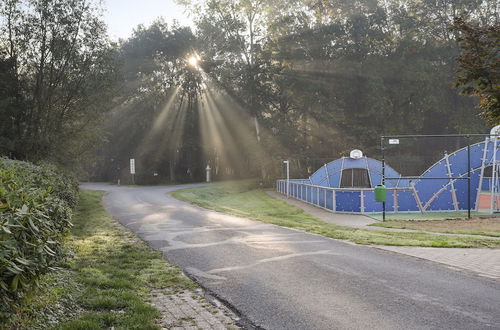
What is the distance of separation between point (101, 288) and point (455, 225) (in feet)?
44.0

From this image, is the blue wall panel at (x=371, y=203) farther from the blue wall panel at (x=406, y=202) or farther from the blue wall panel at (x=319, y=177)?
the blue wall panel at (x=319, y=177)

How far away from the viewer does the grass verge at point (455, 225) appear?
1434cm

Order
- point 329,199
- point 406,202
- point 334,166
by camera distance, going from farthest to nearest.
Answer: point 334,166 → point 329,199 → point 406,202

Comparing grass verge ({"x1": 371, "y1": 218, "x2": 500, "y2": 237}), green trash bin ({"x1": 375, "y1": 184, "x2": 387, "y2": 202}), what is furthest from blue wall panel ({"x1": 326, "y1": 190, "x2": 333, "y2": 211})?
green trash bin ({"x1": 375, "y1": 184, "x2": 387, "y2": 202})

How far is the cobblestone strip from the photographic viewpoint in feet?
17.8

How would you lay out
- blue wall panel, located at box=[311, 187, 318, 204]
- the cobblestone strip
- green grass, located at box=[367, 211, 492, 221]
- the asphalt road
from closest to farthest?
the cobblestone strip → the asphalt road → green grass, located at box=[367, 211, 492, 221] → blue wall panel, located at box=[311, 187, 318, 204]

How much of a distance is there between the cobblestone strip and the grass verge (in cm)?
1019

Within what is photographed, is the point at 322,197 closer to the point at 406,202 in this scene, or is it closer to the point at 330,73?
the point at 406,202

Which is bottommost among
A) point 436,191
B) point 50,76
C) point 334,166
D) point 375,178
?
point 436,191

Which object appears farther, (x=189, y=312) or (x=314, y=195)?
(x=314, y=195)

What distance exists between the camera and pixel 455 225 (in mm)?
16109

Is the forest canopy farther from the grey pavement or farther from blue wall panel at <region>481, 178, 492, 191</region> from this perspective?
the grey pavement

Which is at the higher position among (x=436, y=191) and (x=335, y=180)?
(x=335, y=180)

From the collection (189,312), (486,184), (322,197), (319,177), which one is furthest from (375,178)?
(189,312)
